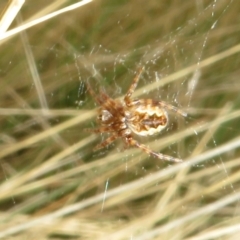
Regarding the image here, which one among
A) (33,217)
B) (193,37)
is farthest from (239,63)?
(33,217)

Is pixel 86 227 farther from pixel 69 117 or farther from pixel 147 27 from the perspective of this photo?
pixel 147 27

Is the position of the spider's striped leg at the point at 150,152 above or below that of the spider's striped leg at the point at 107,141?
below

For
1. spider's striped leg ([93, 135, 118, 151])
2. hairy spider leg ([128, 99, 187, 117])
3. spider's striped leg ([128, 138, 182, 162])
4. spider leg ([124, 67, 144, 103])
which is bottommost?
spider's striped leg ([128, 138, 182, 162])

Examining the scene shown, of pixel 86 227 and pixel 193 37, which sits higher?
pixel 193 37

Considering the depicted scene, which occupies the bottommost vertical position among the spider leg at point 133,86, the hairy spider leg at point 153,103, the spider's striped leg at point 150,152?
the spider's striped leg at point 150,152
